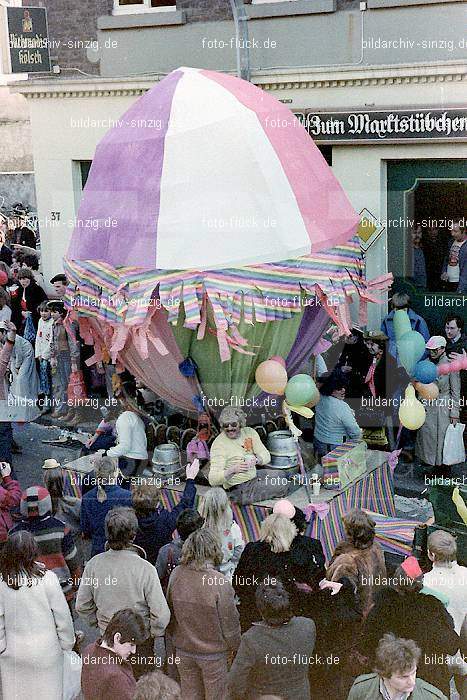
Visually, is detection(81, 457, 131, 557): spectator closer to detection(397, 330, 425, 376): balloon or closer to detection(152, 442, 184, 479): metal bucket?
detection(152, 442, 184, 479): metal bucket

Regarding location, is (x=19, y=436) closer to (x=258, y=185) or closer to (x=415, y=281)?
(x=258, y=185)

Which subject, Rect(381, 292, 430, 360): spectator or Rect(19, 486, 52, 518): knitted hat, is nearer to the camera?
Rect(19, 486, 52, 518): knitted hat

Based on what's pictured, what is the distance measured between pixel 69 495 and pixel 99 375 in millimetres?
789

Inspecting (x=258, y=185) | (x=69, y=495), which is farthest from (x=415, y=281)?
(x=69, y=495)

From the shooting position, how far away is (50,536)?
14.6 ft

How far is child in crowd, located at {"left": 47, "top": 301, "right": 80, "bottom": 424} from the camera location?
552cm

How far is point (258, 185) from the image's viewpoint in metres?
4.96

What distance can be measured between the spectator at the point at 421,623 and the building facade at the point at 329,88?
2120 mm

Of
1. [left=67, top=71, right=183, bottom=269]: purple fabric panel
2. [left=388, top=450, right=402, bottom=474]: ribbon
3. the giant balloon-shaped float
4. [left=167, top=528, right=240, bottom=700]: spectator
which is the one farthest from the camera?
[left=388, top=450, right=402, bottom=474]: ribbon

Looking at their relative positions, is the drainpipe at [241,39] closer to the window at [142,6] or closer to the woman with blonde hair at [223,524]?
the window at [142,6]

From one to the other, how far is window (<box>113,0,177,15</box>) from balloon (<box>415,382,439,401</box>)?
2.61 metres

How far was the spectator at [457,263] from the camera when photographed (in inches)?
209

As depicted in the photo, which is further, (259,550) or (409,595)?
(259,550)

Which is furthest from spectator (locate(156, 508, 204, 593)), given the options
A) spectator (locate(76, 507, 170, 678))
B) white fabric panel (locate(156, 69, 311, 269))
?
white fabric panel (locate(156, 69, 311, 269))
